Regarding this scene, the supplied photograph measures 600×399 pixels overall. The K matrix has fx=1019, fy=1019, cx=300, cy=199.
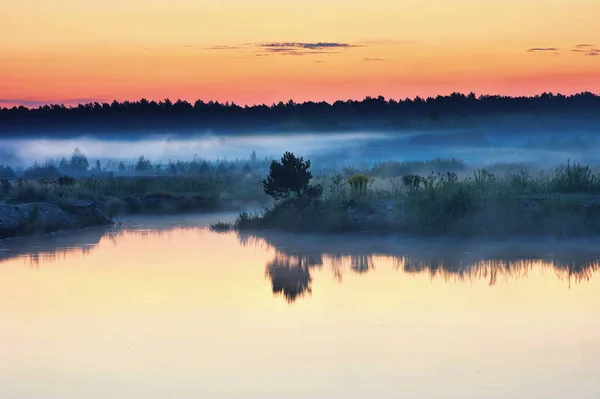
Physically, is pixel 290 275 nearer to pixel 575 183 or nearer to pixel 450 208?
pixel 450 208

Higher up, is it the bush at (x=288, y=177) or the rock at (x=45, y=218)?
the bush at (x=288, y=177)

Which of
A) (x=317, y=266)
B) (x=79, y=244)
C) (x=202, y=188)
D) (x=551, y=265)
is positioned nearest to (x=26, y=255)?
(x=79, y=244)

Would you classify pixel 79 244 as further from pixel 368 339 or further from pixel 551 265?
pixel 368 339

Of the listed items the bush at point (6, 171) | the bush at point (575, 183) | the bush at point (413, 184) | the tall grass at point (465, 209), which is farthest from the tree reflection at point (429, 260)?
the bush at point (6, 171)

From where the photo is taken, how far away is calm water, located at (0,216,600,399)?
916cm

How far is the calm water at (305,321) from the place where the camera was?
30.0ft

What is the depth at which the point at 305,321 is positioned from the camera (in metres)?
12.2

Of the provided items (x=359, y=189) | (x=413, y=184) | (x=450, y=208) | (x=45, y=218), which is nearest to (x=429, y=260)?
(x=450, y=208)

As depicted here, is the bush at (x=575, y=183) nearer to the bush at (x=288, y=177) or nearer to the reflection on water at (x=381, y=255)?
the reflection on water at (x=381, y=255)

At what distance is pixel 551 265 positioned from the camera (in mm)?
17203

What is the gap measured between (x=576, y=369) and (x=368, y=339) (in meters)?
2.33

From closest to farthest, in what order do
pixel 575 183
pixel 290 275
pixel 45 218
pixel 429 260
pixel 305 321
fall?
1. pixel 305 321
2. pixel 290 275
3. pixel 429 260
4. pixel 575 183
5. pixel 45 218

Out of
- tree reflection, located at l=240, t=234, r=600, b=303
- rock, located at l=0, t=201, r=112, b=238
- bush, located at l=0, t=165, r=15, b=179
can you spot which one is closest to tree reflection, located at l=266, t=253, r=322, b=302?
tree reflection, located at l=240, t=234, r=600, b=303

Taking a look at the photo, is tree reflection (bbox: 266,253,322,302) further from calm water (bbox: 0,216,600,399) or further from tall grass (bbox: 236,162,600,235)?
tall grass (bbox: 236,162,600,235)
